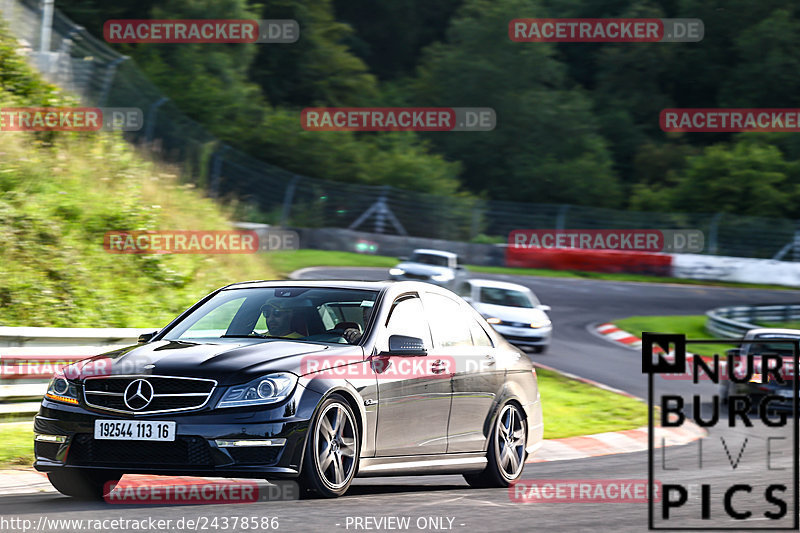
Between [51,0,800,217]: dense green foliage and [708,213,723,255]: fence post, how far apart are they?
9113mm

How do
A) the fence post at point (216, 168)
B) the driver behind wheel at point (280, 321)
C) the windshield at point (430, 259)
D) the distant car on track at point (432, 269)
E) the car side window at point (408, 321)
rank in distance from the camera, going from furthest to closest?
1. the fence post at point (216, 168)
2. the windshield at point (430, 259)
3. the distant car on track at point (432, 269)
4. the car side window at point (408, 321)
5. the driver behind wheel at point (280, 321)

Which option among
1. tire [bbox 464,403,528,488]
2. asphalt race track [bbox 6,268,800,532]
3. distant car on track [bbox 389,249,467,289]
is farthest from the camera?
distant car on track [bbox 389,249,467,289]

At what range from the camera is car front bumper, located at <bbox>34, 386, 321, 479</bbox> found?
6363mm

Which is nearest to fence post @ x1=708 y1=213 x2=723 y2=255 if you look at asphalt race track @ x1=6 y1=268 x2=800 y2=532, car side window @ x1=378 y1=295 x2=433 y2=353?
asphalt race track @ x1=6 y1=268 x2=800 y2=532

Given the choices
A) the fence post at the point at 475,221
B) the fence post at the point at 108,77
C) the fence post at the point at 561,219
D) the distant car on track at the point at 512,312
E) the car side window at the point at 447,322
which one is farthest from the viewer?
the fence post at the point at 561,219

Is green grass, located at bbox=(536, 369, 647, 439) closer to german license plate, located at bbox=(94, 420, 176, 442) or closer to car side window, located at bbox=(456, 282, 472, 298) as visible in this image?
car side window, located at bbox=(456, 282, 472, 298)

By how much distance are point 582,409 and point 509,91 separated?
43.1m

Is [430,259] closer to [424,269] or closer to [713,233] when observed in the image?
[424,269]

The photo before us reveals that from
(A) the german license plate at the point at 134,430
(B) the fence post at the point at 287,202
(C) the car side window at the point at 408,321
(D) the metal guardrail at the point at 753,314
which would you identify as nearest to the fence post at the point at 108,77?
(B) the fence post at the point at 287,202

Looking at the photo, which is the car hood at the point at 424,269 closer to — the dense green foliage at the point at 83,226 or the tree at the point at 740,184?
the dense green foliage at the point at 83,226

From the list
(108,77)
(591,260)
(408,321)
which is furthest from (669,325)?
(408,321)

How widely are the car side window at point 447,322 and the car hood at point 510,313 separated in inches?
515

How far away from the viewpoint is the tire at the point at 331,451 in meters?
6.55

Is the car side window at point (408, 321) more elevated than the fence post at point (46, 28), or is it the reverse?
the fence post at point (46, 28)
